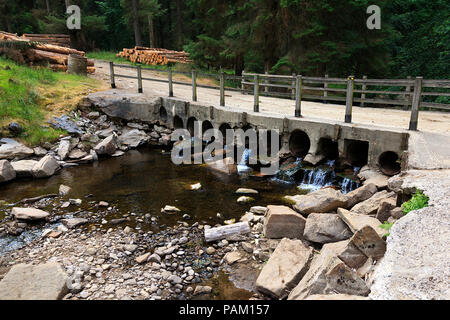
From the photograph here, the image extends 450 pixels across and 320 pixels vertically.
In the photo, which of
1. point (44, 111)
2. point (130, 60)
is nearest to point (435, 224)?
point (44, 111)

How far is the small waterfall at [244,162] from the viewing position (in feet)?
34.5

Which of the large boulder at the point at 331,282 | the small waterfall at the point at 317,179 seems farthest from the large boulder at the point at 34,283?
the small waterfall at the point at 317,179

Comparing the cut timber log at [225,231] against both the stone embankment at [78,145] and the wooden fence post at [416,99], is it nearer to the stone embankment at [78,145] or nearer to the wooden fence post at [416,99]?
Result: the wooden fence post at [416,99]

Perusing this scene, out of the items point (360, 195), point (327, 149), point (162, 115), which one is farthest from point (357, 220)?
point (162, 115)

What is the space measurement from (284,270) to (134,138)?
32.2 feet

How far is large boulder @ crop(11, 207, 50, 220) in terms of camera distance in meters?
6.93

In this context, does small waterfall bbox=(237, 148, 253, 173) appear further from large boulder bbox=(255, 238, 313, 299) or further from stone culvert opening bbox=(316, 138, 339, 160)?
large boulder bbox=(255, 238, 313, 299)

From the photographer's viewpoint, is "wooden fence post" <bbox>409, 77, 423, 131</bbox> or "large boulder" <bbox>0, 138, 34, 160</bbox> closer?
"wooden fence post" <bbox>409, 77, 423, 131</bbox>

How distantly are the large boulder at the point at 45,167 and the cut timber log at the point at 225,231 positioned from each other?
234 inches

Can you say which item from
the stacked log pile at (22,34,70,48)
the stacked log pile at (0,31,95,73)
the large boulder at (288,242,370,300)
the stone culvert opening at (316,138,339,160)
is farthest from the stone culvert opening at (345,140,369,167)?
the stacked log pile at (22,34,70,48)

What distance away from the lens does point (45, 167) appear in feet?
31.8

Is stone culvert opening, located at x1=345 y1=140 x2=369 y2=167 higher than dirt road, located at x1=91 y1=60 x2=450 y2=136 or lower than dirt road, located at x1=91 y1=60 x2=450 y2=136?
lower

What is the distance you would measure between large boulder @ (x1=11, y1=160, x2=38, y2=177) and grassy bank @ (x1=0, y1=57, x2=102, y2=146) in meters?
1.29

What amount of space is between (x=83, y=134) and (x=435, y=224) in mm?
11327
